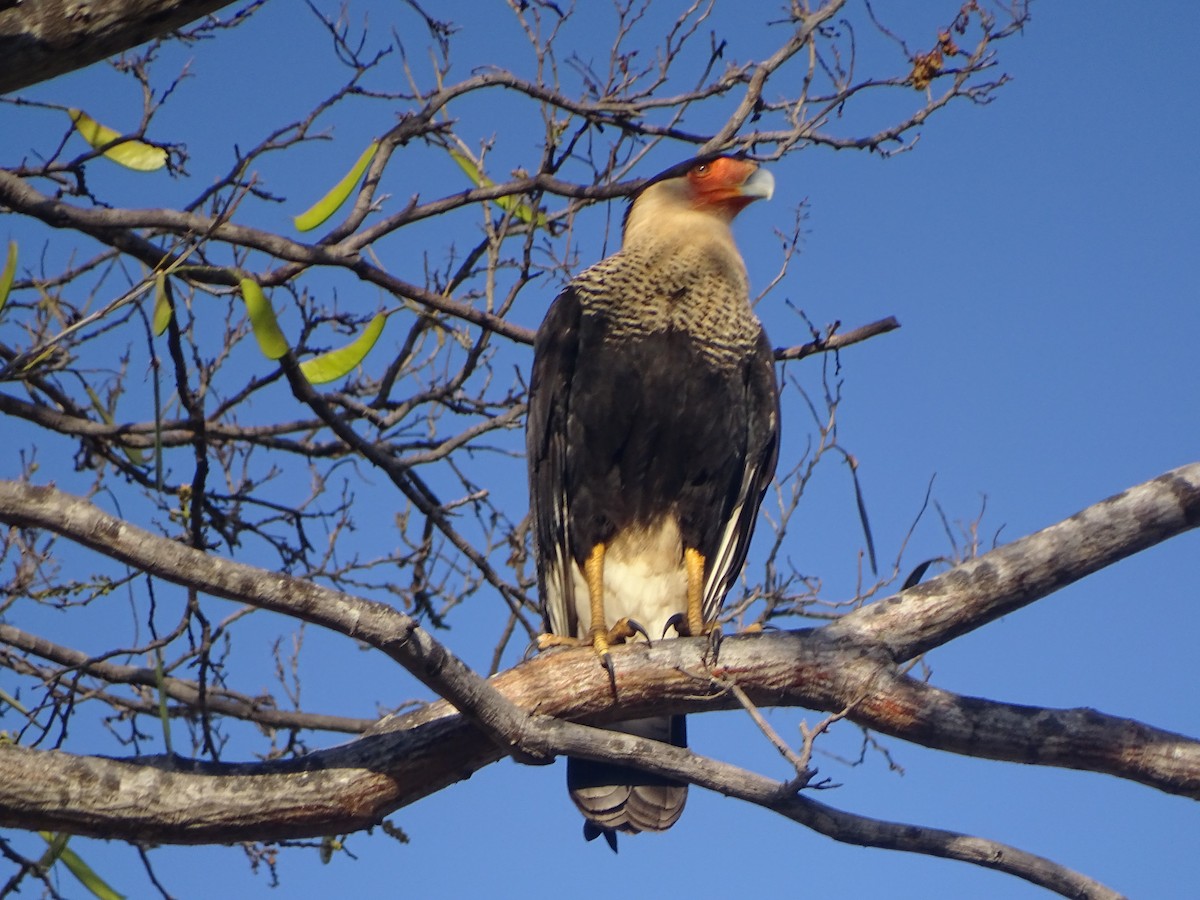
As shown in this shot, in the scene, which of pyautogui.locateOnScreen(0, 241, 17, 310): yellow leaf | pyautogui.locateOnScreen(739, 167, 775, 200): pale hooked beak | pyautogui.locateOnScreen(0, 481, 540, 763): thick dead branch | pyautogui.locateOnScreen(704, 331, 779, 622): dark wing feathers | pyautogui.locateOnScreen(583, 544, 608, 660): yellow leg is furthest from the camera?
pyautogui.locateOnScreen(739, 167, 775, 200): pale hooked beak

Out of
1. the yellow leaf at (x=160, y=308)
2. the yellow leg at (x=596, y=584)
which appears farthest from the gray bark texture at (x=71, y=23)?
the yellow leg at (x=596, y=584)

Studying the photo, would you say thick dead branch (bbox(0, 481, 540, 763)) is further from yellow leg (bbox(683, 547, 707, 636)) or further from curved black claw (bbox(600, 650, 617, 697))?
yellow leg (bbox(683, 547, 707, 636))

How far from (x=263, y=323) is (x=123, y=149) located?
0.93m

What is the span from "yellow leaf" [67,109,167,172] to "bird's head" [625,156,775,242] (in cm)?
145

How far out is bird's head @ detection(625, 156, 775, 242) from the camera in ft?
13.9

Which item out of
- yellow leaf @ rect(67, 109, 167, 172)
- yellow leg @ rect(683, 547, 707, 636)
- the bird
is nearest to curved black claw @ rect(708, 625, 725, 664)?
the bird

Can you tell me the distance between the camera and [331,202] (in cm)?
374

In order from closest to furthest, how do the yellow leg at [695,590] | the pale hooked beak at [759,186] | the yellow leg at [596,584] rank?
the yellow leg at [596,584] → the yellow leg at [695,590] → the pale hooked beak at [759,186]

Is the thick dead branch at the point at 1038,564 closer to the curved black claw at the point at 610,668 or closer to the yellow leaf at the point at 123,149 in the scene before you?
the curved black claw at the point at 610,668

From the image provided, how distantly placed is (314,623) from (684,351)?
174 centimetres

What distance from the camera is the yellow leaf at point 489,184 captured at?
4.03 m

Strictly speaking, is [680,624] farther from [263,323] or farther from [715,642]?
[263,323]

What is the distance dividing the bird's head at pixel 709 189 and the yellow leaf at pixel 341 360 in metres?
0.97

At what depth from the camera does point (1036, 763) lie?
2.90 m
